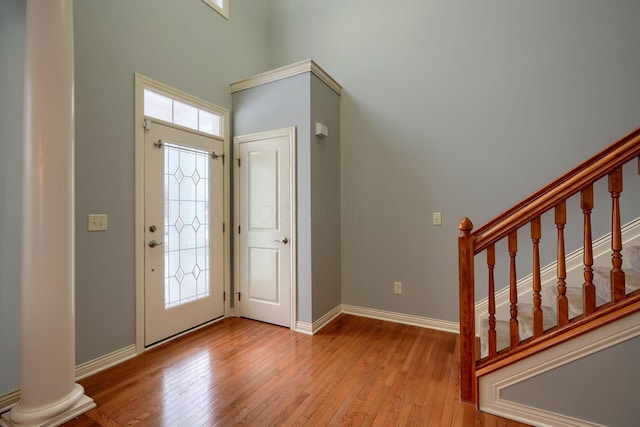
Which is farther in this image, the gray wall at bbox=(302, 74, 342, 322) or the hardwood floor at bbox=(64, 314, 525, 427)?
the gray wall at bbox=(302, 74, 342, 322)

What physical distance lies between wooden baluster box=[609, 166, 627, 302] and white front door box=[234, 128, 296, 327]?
232 cm

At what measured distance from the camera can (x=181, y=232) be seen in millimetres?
2830

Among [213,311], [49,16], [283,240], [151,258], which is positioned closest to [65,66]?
[49,16]

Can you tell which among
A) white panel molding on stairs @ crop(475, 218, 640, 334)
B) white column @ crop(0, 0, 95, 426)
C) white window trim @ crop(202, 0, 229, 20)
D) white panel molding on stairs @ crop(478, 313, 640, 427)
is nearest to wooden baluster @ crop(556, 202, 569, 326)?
white panel molding on stairs @ crop(478, 313, 640, 427)

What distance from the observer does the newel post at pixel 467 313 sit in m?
1.81

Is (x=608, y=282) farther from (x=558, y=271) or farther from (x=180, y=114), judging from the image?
(x=180, y=114)

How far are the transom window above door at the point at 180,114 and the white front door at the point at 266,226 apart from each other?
1.01ft

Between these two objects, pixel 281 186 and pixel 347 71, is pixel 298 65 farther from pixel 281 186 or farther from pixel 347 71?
pixel 281 186

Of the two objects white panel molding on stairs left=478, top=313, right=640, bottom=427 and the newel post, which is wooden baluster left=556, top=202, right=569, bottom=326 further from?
the newel post

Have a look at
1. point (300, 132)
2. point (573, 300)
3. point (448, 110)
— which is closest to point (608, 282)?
point (573, 300)

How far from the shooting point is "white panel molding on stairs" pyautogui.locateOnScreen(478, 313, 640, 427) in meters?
1.45

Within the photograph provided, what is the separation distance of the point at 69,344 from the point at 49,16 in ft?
6.36

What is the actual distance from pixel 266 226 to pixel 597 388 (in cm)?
271

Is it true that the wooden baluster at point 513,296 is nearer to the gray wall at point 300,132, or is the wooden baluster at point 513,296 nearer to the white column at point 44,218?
the gray wall at point 300,132
